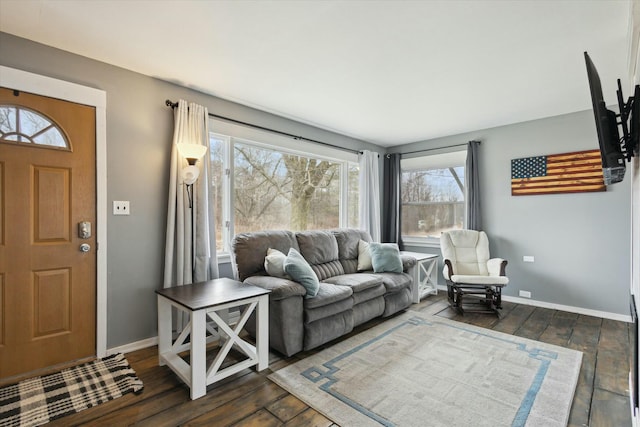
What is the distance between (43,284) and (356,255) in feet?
10.1

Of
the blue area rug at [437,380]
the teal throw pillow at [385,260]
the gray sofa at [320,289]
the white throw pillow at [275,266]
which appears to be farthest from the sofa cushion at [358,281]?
the white throw pillow at [275,266]

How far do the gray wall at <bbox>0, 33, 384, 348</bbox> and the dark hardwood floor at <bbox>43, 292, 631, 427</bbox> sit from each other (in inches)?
15.3

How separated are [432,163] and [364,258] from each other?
227 cm

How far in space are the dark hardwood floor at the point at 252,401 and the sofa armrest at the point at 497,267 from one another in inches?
39.3

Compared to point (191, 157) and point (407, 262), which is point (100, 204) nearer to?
point (191, 157)

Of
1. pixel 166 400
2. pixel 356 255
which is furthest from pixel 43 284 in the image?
pixel 356 255

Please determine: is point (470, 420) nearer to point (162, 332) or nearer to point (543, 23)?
point (162, 332)

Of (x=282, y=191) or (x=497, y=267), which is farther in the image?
(x=282, y=191)

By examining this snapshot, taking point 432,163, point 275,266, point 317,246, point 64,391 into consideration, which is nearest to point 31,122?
point 64,391

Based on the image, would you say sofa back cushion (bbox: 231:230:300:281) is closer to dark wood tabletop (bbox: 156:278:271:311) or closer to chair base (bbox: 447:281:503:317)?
dark wood tabletop (bbox: 156:278:271:311)

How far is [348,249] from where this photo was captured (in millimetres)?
3955

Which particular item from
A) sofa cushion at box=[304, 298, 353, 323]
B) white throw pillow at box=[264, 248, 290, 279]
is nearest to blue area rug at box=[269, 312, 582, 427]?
sofa cushion at box=[304, 298, 353, 323]

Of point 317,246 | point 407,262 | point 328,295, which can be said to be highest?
point 317,246

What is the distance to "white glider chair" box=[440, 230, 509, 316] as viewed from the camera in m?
3.74
